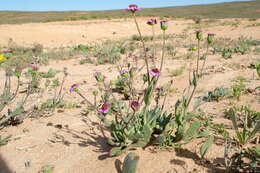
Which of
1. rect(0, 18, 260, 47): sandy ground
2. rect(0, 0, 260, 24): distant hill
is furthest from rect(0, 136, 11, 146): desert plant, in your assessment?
rect(0, 0, 260, 24): distant hill

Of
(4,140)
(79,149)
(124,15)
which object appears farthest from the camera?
(124,15)

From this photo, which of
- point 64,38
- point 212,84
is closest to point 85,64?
point 212,84

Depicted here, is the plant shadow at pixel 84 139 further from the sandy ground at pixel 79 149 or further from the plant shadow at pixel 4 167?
the plant shadow at pixel 4 167

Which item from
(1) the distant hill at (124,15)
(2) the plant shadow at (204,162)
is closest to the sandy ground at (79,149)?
(2) the plant shadow at (204,162)

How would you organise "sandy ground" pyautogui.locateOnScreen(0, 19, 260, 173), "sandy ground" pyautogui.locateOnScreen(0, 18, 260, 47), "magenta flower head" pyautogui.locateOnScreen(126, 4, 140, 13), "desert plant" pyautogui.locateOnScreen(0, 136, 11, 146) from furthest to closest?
"sandy ground" pyautogui.locateOnScreen(0, 18, 260, 47) → "desert plant" pyautogui.locateOnScreen(0, 136, 11, 146) → "magenta flower head" pyautogui.locateOnScreen(126, 4, 140, 13) → "sandy ground" pyautogui.locateOnScreen(0, 19, 260, 173)

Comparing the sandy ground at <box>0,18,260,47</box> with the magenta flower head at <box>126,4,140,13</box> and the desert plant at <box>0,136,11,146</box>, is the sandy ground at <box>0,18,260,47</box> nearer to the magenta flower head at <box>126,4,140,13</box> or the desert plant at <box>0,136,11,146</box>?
the desert plant at <box>0,136,11,146</box>

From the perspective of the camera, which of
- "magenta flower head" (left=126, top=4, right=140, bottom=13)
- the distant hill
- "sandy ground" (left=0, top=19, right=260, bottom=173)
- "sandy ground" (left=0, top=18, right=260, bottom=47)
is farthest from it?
the distant hill

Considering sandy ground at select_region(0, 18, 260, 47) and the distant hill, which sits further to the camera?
the distant hill

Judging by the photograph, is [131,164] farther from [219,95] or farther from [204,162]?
[219,95]

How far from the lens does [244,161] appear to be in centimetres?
167

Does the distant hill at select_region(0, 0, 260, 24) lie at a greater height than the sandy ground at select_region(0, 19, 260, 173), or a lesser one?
greater

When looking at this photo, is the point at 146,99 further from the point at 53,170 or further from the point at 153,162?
the point at 53,170

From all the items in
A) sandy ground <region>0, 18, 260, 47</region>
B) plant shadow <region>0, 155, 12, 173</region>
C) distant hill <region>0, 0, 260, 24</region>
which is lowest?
plant shadow <region>0, 155, 12, 173</region>

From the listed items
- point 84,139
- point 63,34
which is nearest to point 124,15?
point 63,34
